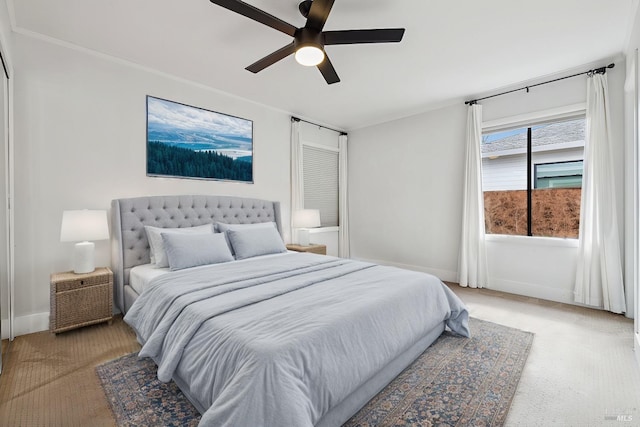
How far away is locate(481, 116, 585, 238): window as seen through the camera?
11.5ft

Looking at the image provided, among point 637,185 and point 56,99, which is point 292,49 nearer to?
point 56,99

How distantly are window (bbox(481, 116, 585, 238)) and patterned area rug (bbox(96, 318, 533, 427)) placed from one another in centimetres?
197

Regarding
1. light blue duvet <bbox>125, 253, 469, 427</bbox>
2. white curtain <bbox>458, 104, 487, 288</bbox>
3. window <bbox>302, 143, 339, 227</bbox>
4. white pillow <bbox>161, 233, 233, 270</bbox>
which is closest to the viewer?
light blue duvet <bbox>125, 253, 469, 427</bbox>

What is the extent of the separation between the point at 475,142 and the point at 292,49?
2.97 m

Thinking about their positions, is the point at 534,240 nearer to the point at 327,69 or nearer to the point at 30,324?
the point at 327,69

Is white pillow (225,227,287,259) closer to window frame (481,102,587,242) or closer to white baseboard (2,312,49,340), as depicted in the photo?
white baseboard (2,312,49,340)

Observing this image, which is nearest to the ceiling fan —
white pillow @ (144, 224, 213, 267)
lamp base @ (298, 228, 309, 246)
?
white pillow @ (144, 224, 213, 267)

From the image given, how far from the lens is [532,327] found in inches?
111

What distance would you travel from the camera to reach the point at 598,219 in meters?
3.15

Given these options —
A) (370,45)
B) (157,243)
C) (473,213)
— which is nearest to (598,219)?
(473,213)

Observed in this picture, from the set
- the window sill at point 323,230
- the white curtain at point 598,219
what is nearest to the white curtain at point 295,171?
the window sill at point 323,230

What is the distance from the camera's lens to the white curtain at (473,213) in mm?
4012

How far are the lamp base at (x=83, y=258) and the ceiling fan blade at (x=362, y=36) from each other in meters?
2.78

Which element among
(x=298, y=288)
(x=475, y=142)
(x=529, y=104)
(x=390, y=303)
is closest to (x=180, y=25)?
(x=298, y=288)
